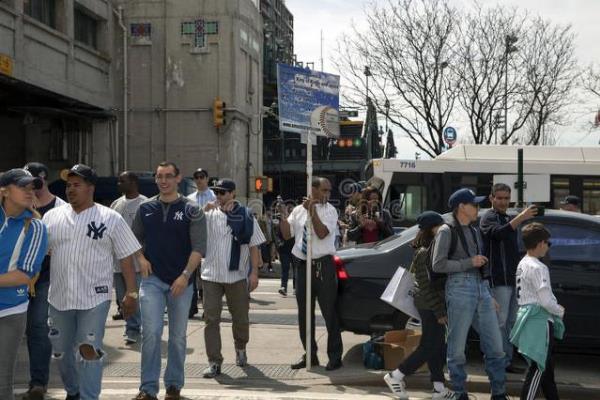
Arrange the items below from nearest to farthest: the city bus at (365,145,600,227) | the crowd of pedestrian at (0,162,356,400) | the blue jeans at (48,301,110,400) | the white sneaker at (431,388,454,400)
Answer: the crowd of pedestrian at (0,162,356,400) < the blue jeans at (48,301,110,400) < the white sneaker at (431,388,454,400) < the city bus at (365,145,600,227)

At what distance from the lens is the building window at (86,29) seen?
24.2 meters

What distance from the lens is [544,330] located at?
543cm

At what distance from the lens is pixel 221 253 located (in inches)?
283

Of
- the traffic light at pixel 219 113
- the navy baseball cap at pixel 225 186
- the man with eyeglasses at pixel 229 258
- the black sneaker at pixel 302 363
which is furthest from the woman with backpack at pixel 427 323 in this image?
the traffic light at pixel 219 113

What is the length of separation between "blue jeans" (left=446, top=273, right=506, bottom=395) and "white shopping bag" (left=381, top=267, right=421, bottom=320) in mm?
497

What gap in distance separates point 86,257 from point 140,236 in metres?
0.94

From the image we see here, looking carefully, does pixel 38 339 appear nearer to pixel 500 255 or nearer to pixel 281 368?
pixel 281 368

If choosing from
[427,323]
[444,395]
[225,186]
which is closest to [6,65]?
[225,186]

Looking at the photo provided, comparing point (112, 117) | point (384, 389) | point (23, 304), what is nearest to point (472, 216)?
point (384, 389)

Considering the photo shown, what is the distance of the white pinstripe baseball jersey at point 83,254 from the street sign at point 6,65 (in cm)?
Answer: 1373

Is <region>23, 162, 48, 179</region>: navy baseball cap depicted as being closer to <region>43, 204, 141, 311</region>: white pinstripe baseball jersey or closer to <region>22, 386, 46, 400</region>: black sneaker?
<region>43, 204, 141, 311</region>: white pinstripe baseball jersey

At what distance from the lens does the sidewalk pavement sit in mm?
6816

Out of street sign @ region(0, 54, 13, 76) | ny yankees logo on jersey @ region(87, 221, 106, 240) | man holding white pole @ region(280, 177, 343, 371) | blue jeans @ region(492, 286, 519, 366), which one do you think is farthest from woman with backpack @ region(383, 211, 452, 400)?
street sign @ region(0, 54, 13, 76)

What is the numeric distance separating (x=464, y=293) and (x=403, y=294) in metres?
0.71
